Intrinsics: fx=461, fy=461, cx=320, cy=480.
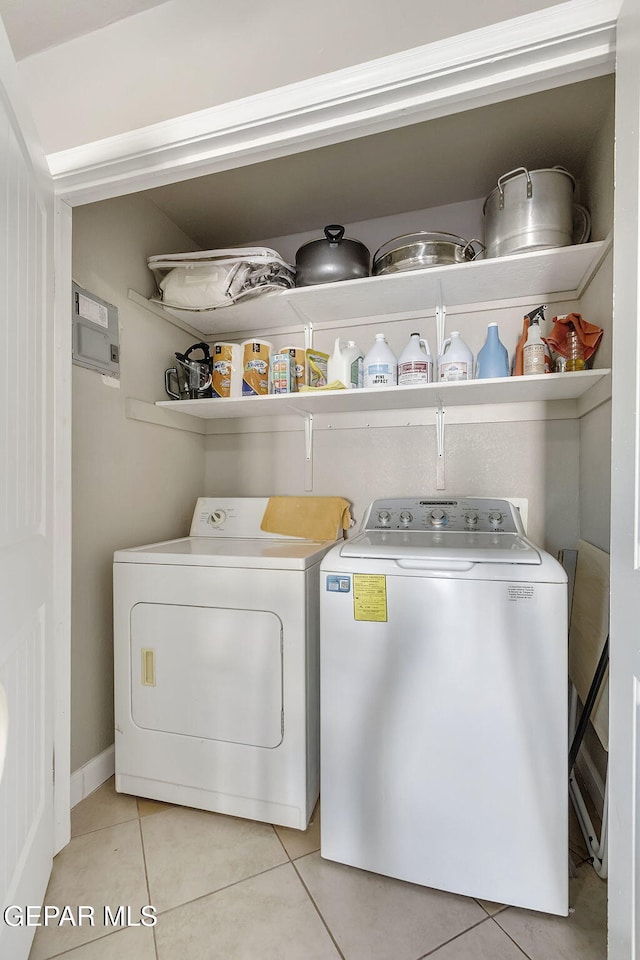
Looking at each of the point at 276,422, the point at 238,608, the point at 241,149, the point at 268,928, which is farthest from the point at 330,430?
the point at 268,928

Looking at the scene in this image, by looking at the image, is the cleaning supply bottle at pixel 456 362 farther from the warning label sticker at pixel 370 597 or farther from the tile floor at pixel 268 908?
the tile floor at pixel 268 908

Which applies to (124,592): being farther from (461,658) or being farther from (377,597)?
(461,658)

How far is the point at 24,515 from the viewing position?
1.06 metres

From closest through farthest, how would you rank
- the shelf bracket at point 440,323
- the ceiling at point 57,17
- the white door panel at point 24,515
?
the white door panel at point 24,515
the ceiling at point 57,17
the shelf bracket at point 440,323

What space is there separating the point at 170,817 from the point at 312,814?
485 mm

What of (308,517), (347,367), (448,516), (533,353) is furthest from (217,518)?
(533,353)

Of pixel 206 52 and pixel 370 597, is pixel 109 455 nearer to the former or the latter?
pixel 370 597

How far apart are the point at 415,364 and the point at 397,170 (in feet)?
2.63

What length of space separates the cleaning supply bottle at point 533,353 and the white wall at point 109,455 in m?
1.53

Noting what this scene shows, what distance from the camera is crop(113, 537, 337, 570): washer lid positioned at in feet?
4.90

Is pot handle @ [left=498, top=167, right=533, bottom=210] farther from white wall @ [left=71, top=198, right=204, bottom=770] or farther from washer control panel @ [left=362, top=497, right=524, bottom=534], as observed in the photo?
white wall @ [left=71, top=198, right=204, bottom=770]

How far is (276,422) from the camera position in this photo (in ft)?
7.40

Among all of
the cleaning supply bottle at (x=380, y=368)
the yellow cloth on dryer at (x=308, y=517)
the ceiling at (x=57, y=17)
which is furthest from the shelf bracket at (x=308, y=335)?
the ceiling at (x=57, y=17)

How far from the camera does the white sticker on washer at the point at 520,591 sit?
1.17 m
